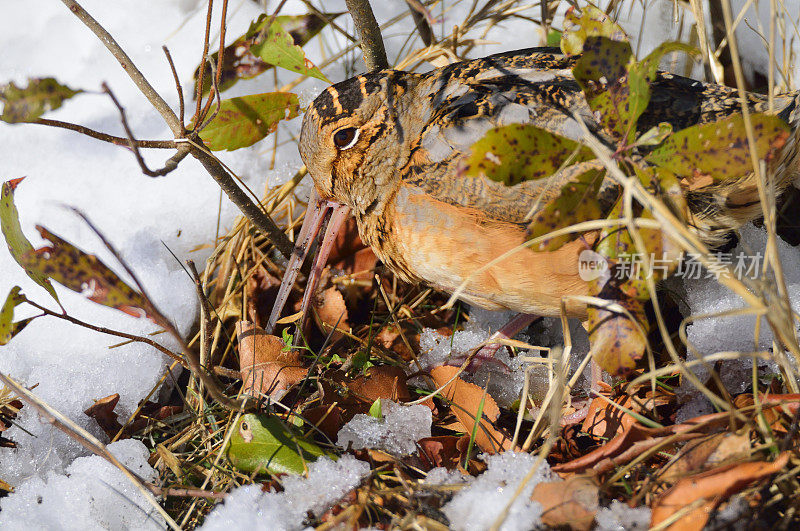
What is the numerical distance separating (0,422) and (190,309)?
66 cm

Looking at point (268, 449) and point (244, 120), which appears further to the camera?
point (244, 120)

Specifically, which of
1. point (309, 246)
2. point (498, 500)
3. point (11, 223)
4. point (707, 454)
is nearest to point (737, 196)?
point (707, 454)

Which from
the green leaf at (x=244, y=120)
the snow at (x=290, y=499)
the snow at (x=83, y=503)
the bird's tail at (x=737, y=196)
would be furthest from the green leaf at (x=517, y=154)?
the snow at (x=83, y=503)

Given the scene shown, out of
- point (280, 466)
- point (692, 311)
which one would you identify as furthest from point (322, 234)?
point (692, 311)

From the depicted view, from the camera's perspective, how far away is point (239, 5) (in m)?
2.70

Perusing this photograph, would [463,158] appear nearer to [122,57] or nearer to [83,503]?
[122,57]

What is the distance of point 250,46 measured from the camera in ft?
6.62

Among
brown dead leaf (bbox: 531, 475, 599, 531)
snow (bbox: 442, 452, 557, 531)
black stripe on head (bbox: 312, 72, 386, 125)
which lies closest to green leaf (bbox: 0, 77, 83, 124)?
black stripe on head (bbox: 312, 72, 386, 125)

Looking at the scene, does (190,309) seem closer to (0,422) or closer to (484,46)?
(0,422)

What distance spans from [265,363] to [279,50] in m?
1.00

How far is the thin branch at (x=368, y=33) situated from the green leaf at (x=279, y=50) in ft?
0.72

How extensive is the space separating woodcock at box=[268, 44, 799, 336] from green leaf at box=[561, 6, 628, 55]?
9 centimetres

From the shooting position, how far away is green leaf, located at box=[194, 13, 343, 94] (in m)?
2.01

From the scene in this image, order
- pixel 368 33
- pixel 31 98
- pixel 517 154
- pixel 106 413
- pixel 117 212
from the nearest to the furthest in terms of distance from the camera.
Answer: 1. pixel 517 154
2. pixel 31 98
3. pixel 106 413
4. pixel 368 33
5. pixel 117 212
